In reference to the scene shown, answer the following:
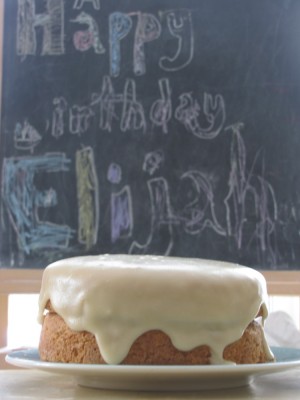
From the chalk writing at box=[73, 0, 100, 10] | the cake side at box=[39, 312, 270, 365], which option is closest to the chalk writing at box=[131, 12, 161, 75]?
the chalk writing at box=[73, 0, 100, 10]

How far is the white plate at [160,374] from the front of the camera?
66 centimetres

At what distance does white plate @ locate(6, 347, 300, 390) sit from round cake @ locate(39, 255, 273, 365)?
0.02 m

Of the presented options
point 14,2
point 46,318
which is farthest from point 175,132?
point 46,318

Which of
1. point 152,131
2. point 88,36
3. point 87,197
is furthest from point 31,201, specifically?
point 88,36

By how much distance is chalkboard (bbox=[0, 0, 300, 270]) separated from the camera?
203 centimetres

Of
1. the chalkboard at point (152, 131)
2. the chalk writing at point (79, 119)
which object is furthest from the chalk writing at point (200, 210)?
the chalk writing at point (79, 119)

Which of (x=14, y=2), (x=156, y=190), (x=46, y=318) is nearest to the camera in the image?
(x=46, y=318)

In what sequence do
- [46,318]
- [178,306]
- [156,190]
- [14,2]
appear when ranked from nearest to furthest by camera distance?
[178,306] < [46,318] < [156,190] < [14,2]

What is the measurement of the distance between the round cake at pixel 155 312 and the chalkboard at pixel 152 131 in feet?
4.02

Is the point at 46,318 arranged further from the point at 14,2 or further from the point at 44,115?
the point at 14,2

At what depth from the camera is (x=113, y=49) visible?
7.00 feet

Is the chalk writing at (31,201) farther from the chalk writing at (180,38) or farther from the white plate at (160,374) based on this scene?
the white plate at (160,374)

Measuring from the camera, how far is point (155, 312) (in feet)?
2.41

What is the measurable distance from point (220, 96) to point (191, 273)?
1394mm
